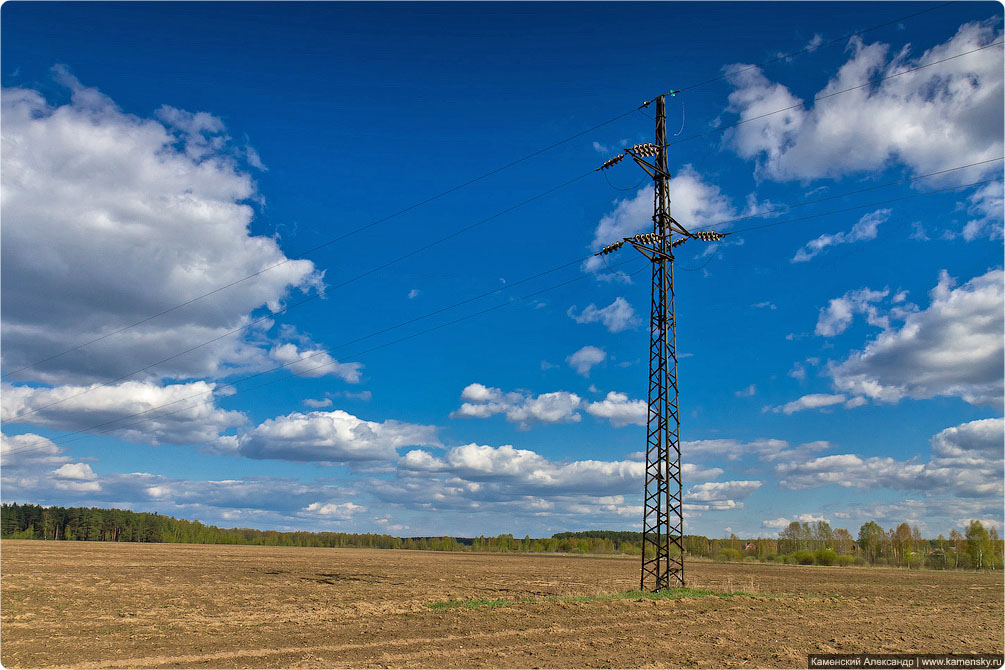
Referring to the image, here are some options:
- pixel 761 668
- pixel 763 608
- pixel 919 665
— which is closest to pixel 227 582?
pixel 763 608

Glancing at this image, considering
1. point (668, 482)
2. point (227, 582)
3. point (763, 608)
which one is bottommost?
point (227, 582)

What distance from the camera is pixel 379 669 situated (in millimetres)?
17188

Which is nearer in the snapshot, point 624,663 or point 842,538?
point 624,663

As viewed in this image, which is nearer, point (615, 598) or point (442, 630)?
point (442, 630)

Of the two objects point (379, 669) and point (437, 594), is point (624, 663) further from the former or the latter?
point (437, 594)

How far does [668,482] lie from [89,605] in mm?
31347

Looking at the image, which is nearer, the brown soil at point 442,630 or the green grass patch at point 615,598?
the brown soil at point 442,630

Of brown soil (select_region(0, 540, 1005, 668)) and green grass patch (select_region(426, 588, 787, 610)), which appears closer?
brown soil (select_region(0, 540, 1005, 668))

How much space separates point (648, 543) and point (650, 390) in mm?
9326

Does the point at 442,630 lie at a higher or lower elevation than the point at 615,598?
higher

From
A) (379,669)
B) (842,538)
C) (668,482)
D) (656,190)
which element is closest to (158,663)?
(379,669)

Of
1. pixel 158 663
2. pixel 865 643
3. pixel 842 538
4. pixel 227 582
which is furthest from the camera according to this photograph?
pixel 842 538

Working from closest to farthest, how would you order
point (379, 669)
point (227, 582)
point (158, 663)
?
1. point (379, 669)
2. point (158, 663)
3. point (227, 582)

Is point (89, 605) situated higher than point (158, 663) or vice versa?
point (158, 663)
